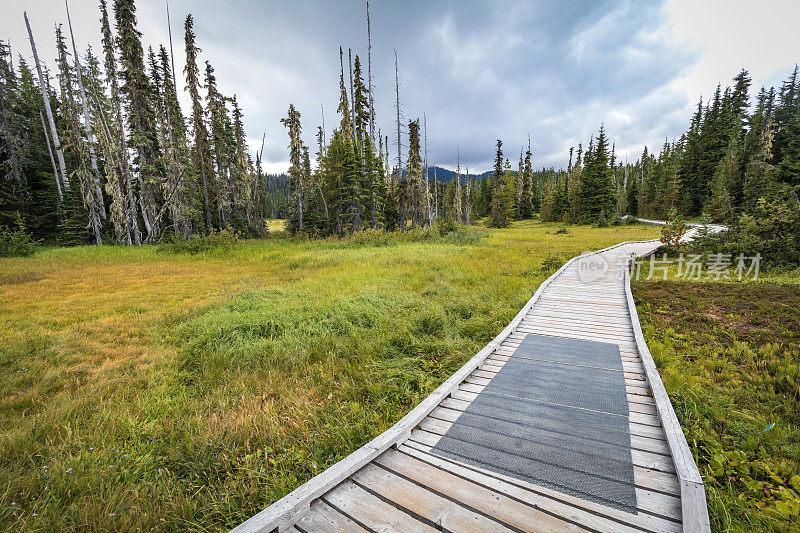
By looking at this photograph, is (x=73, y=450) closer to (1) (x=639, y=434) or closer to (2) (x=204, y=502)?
(2) (x=204, y=502)

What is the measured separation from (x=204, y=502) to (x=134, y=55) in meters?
29.0

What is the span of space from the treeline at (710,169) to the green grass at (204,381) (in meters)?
34.4

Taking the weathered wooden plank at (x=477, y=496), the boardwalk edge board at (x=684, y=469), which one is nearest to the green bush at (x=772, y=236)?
the boardwalk edge board at (x=684, y=469)

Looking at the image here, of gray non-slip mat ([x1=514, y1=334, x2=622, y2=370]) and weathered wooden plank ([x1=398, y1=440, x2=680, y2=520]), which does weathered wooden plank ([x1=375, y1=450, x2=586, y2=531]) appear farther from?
gray non-slip mat ([x1=514, y1=334, x2=622, y2=370])

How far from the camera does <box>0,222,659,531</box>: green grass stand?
2678mm

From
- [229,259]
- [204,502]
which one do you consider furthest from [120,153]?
[204,502]

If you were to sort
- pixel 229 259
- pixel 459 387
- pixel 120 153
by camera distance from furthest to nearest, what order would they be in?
pixel 120 153 < pixel 229 259 < pixel 459 387

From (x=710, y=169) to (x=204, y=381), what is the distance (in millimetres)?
58589

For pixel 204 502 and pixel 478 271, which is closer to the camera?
pixel 204 502

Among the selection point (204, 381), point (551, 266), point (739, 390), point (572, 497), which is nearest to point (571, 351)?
point (739, 390)

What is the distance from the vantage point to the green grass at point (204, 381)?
2.68m

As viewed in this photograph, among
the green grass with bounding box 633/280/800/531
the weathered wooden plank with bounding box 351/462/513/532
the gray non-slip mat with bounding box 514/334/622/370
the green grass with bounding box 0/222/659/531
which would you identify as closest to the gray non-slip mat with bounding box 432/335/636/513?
the gray non-slip mat with bounding box 514/334/622/370

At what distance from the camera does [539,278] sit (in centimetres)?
1099

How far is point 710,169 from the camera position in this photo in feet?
128
